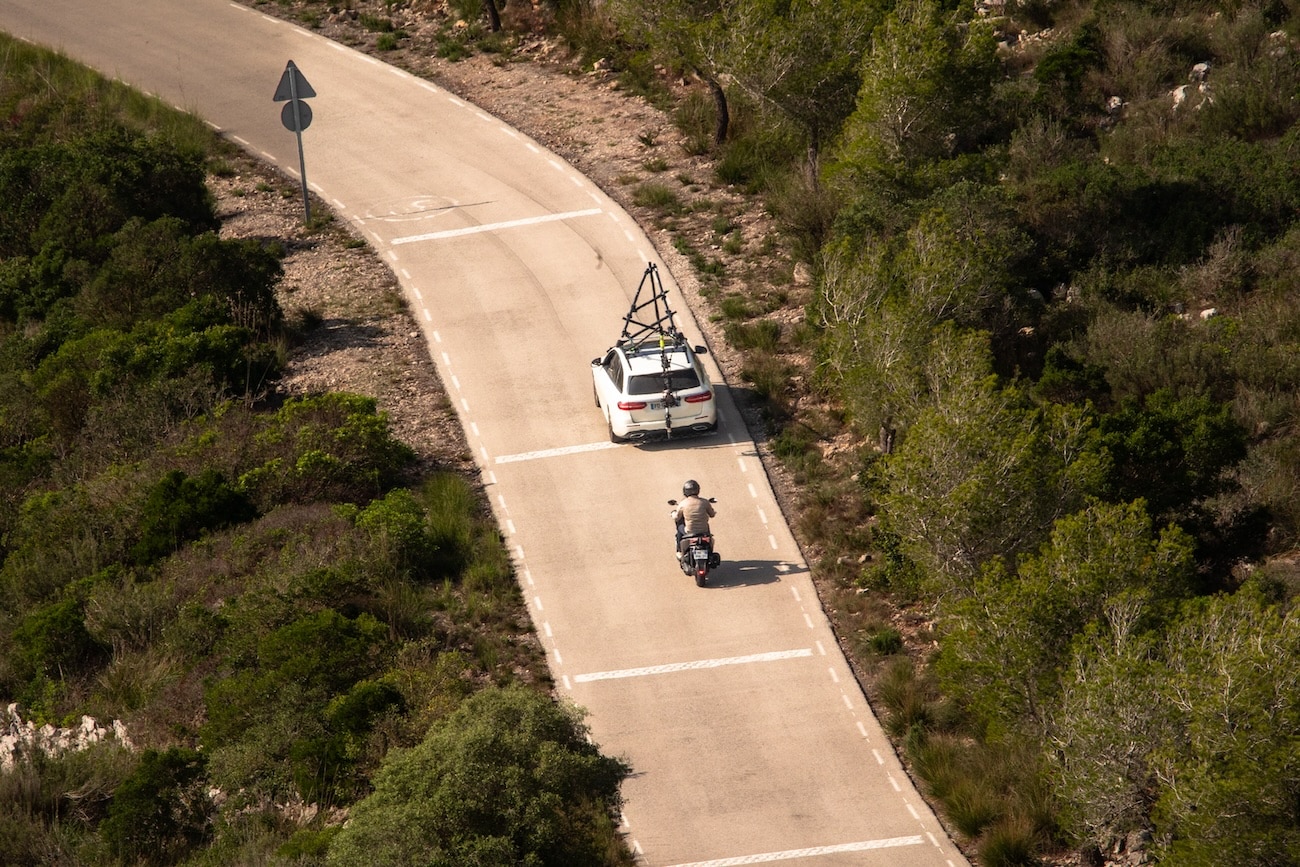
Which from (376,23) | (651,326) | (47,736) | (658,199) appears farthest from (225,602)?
(376,23)

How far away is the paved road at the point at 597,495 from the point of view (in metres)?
19.4

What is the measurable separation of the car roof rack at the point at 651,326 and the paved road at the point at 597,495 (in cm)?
54

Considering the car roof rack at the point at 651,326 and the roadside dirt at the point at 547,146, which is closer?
the car roof rack at the point at 651,326

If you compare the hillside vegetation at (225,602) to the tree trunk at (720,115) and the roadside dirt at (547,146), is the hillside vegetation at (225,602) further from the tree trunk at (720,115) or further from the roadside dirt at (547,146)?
the tree trunk at (720,115)

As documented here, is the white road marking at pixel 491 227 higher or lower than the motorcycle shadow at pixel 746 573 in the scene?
higher

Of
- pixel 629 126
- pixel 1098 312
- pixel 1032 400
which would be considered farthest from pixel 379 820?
pixel 629 126

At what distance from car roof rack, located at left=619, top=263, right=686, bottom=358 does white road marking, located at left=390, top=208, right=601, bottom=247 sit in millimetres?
3356

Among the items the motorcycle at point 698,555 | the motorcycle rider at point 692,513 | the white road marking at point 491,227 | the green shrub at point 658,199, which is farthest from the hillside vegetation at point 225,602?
the green shrub at point 658,199

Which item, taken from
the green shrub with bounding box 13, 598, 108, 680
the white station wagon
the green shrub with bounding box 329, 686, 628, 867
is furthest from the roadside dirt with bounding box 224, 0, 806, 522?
the green shrub with bounding box 329, 686, 628, 867

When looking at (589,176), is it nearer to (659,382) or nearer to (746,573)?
(659,382)

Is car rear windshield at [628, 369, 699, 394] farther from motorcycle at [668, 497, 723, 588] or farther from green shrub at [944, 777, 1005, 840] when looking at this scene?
green shrub at [944, 777, 1005, 840]

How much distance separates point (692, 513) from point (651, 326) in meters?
5.88

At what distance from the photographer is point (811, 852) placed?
18469 millimetres

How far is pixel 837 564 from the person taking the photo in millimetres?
23797
